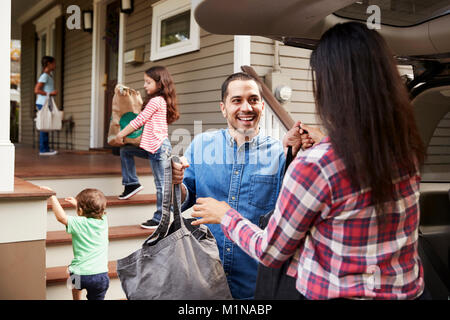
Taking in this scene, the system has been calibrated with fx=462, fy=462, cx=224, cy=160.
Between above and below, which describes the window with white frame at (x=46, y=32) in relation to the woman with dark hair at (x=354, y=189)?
above

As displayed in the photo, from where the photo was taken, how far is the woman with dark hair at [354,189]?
1.01m

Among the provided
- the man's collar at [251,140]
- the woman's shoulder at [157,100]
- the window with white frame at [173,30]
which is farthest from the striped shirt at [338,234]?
the window with white frame at [173,30]

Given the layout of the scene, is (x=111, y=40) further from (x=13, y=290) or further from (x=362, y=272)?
(x=362, y=272)

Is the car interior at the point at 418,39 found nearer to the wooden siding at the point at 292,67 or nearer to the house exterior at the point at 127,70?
the house exterior at the point at 127,70

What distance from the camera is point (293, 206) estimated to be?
1.03 metres

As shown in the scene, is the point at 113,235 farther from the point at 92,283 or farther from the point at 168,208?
the point at 168,208

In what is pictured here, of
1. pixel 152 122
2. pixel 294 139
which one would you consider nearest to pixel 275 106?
pixel 152 122

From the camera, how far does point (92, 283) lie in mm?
2816

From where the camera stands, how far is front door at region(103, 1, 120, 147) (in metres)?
7.42

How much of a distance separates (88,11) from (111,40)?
0.76 metres

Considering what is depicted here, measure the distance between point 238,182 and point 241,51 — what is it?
316 centimetres

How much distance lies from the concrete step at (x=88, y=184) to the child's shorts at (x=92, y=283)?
1389 millimetres

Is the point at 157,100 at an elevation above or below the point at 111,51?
below
